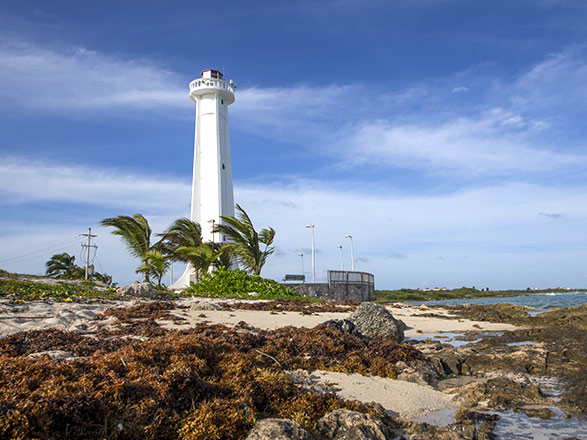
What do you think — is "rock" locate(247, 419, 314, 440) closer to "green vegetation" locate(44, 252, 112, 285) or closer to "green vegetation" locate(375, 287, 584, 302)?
"green vegetation" locate(44, 252, 112, 285)

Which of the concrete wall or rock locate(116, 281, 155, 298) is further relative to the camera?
the concrete wall

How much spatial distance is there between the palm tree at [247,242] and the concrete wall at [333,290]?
7092mm

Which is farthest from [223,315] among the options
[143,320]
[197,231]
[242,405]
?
[197,231]

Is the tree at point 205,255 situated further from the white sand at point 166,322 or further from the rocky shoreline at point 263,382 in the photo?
the rocky shoreline at point 263,382

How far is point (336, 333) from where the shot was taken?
9586mm

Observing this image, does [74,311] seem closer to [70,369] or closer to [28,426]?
[70,369]

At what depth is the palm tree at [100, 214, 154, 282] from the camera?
79.2ft

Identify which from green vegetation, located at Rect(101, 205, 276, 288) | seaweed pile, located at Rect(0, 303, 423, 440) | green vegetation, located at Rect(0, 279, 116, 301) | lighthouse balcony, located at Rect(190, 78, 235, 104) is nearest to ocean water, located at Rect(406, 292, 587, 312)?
green vegetation, located at Rect(101, 205, 276, 288)

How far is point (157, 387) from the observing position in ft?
15.1

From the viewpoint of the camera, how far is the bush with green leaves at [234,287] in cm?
2053

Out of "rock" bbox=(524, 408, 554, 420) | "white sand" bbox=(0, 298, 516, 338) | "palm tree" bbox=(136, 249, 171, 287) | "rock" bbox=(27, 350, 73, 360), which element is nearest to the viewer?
"rock" bbox=(524, 408, 554, 420)

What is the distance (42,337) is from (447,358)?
7881mm

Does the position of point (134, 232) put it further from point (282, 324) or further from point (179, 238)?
point (282, 324)

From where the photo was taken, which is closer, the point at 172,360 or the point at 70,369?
the point at 70,369
